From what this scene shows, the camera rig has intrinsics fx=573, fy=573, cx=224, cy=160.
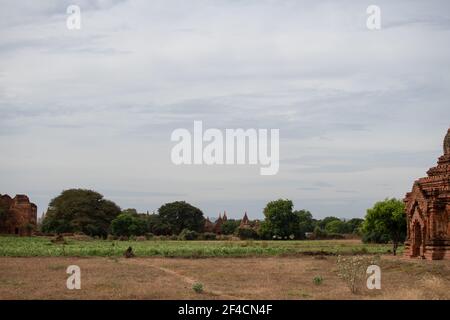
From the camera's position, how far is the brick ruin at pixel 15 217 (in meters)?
84.5

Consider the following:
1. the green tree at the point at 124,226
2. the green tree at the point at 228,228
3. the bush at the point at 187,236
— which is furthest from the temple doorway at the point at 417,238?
the green tree at the point at 228,228

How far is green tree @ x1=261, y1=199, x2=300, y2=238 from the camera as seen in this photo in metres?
80.8

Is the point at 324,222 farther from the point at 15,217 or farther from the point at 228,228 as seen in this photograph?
the point at 15,217

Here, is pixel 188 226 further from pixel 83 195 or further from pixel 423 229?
pixel 423 229

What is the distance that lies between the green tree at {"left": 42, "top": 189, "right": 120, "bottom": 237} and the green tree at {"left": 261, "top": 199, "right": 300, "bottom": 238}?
24864 millimetres

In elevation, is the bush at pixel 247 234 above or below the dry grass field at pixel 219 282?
below

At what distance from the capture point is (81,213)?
289 ft

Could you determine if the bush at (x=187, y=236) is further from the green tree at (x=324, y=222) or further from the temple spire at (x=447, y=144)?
the green tree at (x=324, y=222)

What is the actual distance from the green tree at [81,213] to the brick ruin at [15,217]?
A: 146 inches

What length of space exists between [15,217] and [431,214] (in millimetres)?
70357

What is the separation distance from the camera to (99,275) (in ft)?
86.3

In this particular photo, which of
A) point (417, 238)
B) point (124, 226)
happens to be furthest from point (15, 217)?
point (417, 238)
